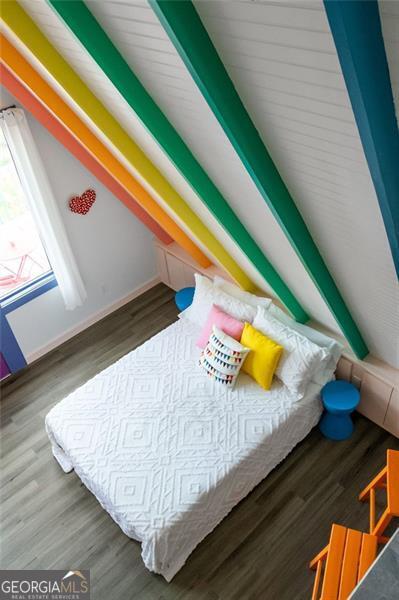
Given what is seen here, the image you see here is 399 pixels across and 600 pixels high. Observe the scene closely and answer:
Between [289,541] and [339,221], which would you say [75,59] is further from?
[289,541]

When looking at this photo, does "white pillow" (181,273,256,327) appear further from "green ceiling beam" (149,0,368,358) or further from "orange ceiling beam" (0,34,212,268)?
"green ceiling beam" (149,0,368,358)

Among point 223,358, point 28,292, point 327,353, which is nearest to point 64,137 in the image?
point 28,292

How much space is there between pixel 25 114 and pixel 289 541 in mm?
3276

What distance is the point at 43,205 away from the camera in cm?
374

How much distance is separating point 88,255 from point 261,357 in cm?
191

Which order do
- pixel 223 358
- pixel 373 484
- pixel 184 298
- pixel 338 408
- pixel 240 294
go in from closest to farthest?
pixel 373 484 < pixel 338 408 < pixel 223 358 < pixel 240 294 < pixel 184 298

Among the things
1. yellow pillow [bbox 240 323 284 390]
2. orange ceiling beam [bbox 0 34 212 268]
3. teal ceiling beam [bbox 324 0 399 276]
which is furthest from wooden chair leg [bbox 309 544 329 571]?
orange ceiling beam [bbox 0 34 212 268]

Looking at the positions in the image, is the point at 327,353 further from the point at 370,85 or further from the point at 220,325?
the point at 370,85

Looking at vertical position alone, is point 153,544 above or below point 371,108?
below

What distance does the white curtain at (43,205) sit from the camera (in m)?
3.41

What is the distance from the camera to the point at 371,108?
4.14 ft

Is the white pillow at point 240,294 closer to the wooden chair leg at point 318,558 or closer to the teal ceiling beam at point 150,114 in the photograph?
the teal ceiling beam at point 150,114

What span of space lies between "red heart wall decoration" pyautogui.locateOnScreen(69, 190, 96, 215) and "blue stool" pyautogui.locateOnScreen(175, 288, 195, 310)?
1051mm

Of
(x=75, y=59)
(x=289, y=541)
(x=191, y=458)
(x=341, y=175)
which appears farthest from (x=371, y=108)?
(x=289, y=541)
